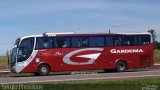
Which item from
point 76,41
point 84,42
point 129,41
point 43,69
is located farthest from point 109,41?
point 43,69

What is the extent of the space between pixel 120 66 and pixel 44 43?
256 inches

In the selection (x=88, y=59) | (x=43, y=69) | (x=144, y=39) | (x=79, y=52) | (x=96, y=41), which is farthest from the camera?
(x=144, y=39)

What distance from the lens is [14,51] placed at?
109 ft

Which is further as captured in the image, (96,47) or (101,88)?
(96,47)

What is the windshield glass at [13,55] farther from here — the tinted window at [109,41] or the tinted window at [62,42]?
the tinted window at [109,41]

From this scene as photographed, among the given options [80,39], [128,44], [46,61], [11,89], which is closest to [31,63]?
[46,61]

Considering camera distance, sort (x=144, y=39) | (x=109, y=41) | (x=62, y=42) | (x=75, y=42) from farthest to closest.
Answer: (x=144, y=39) → (x=109, y=41) → (x=75, y=42) → (x=62, y=42)

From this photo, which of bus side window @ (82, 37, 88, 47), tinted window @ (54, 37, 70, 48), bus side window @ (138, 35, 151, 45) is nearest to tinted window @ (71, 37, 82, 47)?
bus side window @ (82, 37, 88, 47)

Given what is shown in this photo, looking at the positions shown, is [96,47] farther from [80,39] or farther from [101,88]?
[101,88]

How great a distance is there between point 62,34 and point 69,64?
7.79 feet

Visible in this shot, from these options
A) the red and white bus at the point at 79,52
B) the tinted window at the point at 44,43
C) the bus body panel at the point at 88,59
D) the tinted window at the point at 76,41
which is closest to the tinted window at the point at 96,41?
the red and white bus at the point at 79,52

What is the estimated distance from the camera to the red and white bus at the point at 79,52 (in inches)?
1283

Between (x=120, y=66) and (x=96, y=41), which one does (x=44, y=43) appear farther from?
(x=120, y=66)

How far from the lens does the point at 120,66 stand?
3541 centimetres
